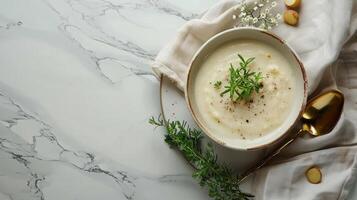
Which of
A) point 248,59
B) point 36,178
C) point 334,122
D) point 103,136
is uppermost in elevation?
A: point 248,59

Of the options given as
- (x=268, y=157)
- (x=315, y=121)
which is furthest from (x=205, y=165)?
(x=315, y=121)

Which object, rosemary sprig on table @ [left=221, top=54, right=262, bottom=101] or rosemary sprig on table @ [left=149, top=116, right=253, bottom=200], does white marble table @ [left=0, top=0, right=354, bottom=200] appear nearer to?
rosemary sprig on table @ [left=149, top=116, right=253, bottom=200]

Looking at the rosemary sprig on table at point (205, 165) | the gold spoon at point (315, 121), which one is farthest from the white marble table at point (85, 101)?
the gold spoon at point (315, 121)

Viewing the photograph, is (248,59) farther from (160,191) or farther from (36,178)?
(36,178)

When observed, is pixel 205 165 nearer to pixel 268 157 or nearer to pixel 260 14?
pixel 268 157

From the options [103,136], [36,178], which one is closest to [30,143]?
[36,178]

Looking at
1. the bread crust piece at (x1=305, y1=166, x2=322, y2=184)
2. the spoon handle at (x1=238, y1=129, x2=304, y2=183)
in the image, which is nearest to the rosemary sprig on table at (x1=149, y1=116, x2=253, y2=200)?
the spoon handle at (x1=238, y1=129, x2=304, y2=183)
